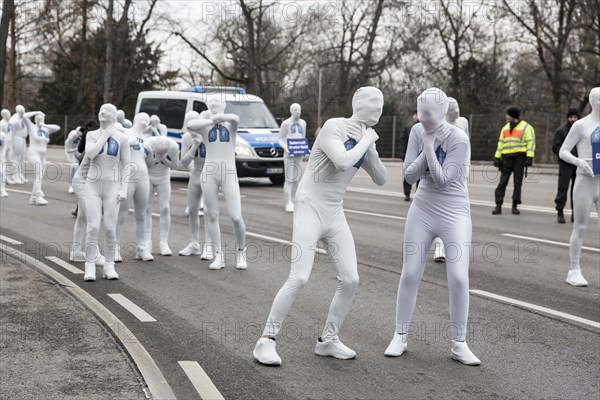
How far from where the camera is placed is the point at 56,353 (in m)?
6.12

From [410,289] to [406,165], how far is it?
38.4 inches

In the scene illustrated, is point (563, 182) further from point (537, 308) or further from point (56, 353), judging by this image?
point (56, 353)

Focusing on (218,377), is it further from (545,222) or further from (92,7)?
(92,7)

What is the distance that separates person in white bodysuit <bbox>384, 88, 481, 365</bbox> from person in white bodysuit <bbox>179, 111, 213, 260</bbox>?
4.75 meters

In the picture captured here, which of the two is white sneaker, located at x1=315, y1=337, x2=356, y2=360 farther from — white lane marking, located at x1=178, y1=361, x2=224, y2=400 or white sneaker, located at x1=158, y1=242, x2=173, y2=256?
white sneaker, located at x1=158, y1=242, x2=173, y2=256

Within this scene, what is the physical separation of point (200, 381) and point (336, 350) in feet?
3.87

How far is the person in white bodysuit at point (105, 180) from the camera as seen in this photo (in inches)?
372

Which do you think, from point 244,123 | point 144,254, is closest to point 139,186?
point 144,254

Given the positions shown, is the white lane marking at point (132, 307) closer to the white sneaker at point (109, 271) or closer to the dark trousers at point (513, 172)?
the white sneaker at point (109, 271)

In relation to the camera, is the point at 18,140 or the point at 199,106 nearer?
the point at 18,140

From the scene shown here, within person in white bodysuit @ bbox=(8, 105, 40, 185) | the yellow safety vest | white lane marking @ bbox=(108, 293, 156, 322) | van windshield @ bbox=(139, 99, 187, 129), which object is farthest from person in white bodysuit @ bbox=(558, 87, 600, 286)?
person in white bodysuit @ bbox=(8, 105, 40, 185)


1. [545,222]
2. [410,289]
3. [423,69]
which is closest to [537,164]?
[423,69]

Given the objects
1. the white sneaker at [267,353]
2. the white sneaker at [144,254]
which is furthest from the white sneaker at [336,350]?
the white sneaker at [144,254]

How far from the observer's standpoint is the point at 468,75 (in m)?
43.2
